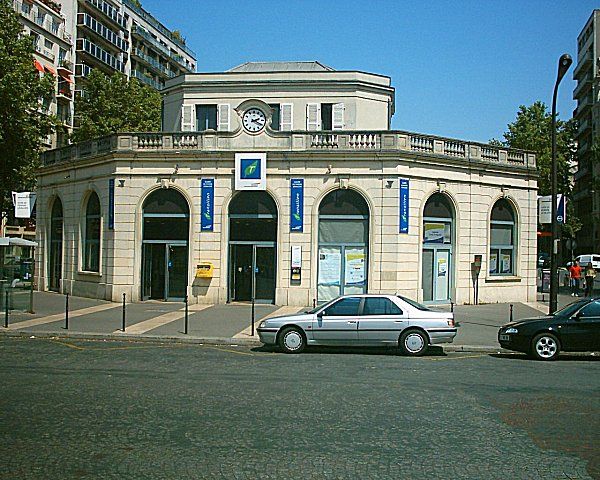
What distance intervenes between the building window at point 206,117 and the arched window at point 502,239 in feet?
47.4

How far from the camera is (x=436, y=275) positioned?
29094mm

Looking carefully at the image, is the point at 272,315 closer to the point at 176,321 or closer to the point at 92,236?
the point at 176,321

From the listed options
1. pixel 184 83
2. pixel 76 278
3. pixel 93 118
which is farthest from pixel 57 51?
pixel 76 278

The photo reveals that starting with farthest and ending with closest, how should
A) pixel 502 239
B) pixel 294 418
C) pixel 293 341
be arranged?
1. pixel 502 239
2. pixel 293 341
3. pixel 294 418

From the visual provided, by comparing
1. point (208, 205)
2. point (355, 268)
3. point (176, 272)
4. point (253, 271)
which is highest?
point (208, 205)

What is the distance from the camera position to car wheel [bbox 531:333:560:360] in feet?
51.8

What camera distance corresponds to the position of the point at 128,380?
1220 centimetres

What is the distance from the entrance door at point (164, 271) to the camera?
96.3 ft

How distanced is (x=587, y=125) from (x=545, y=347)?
73.9 m

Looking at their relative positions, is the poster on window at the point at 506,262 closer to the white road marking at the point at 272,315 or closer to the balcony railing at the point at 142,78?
the white road marking at the point at 272,315

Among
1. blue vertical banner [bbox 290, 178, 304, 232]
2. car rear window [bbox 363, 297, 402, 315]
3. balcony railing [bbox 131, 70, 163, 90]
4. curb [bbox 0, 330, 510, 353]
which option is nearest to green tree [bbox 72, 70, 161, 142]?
blue vertical banner [bbox 290, 178, 304, 232]

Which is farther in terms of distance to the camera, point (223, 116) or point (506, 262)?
point (223, 116)

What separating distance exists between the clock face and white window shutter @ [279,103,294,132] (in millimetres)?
5982

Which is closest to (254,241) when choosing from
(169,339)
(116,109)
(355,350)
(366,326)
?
(169,339)
